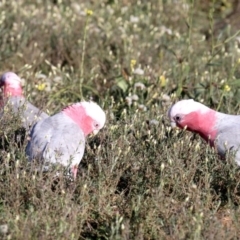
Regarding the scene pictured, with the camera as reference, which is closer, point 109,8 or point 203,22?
point 109,8

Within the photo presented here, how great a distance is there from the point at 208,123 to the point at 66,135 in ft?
3.28

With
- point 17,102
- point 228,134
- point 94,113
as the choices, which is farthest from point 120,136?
point 17,102

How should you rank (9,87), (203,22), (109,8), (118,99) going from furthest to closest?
(203,22) < (109,8) < (118,99) < (9,87)

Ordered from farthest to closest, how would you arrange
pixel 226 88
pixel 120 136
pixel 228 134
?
1. pixel 226 88
2. pixel 120 136
3. pixel 228 134

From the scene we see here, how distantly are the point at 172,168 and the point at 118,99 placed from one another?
2146 millimetres

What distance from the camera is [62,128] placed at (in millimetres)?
5215

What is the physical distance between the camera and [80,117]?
547 cm

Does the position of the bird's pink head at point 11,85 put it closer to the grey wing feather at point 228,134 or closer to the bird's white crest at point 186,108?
the bird's white crest at point 186,108

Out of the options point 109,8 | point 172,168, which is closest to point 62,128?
point 172,168

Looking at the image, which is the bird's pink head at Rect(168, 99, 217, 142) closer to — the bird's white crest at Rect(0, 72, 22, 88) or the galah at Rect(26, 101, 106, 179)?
the galah at Rect(26, 101, 106, 179)

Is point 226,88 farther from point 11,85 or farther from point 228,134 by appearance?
point 11,85

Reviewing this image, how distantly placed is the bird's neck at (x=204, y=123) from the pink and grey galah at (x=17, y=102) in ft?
3.58

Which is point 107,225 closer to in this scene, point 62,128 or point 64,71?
point 62,128

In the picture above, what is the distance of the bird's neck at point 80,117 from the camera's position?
17.9 ft
